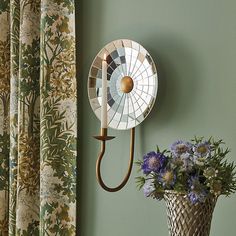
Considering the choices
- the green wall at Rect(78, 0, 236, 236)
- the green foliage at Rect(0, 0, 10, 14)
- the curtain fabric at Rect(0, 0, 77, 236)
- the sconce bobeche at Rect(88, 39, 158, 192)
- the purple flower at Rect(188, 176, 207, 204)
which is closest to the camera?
the purple flower at Rect(188, 176, 207, 204)

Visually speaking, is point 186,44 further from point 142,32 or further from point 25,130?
point 25,130

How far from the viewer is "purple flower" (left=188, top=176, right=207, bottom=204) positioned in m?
1.22

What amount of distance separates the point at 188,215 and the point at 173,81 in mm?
469

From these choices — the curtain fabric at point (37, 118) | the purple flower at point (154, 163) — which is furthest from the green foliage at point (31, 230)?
the purple flower at point (154, 163)

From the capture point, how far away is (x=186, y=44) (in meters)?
1.56

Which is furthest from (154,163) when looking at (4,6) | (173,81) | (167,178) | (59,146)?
(4,6)

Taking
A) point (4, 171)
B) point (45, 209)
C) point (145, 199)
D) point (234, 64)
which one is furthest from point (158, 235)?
point (4, 171)

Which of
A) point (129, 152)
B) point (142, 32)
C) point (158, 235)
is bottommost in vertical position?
point (158, 235)

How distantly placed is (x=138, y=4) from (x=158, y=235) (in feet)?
2.36

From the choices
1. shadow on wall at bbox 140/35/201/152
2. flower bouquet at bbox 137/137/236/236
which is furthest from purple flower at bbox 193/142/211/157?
shadow on wall at bbox 140/35/201/152

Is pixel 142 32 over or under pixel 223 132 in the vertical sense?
over

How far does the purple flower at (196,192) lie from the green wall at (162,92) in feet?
0.77

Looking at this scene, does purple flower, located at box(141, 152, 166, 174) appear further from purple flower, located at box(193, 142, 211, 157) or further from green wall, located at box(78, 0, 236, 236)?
green wall, located at box(78, 0, 236, 236)

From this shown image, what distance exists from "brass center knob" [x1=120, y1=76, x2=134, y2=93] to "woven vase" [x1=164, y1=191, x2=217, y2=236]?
0.44 m
